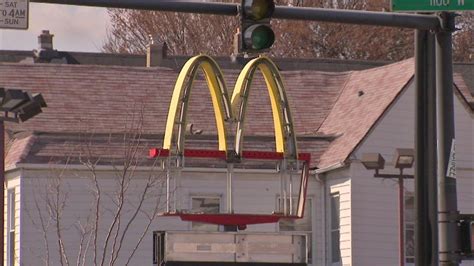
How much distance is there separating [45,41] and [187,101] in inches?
1059

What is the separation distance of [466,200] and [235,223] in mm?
14131

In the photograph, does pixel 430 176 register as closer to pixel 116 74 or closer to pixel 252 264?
pixel 252 264

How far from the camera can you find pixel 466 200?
106 feet

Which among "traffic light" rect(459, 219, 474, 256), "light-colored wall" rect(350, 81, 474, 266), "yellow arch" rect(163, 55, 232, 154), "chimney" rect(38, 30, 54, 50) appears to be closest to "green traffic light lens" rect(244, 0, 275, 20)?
"yellow arch" rect(163, 55, 232, 154)

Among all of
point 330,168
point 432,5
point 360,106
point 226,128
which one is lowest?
point 226,128

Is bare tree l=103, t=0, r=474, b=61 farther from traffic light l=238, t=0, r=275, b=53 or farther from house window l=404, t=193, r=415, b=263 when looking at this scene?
traffic light l=238, t=0, r=275, b=53

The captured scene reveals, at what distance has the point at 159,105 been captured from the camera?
1313 inches

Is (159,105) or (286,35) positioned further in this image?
(286,35)

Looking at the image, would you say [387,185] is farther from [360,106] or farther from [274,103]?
[274,103]

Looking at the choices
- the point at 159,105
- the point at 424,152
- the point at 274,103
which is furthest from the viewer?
the point at 159,105

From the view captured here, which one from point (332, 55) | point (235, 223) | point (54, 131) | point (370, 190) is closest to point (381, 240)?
point (370, 190)

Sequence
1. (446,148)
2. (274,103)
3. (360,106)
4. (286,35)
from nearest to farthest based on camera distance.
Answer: (446,148) < (274,103) < (360,106) < (286,35)

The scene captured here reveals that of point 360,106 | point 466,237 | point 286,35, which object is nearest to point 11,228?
point 360,106

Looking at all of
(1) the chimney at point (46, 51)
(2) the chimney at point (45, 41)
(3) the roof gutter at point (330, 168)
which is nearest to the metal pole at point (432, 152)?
(3) the roof gutter at point (330, 168)
